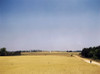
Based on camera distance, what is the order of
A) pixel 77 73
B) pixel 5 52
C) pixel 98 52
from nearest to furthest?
pixel 77 73
pixel 98 52
pixel 5 52

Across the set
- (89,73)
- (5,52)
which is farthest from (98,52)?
(5,52)

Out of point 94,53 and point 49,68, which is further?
point 94,53

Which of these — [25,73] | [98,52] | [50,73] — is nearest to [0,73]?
[25,73]

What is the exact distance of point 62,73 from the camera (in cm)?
2594

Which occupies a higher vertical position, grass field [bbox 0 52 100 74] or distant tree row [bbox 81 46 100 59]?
distant tree row [bbox 81 46 100 59]

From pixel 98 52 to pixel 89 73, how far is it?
45113 millimetres

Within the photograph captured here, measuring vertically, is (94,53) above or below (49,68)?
above

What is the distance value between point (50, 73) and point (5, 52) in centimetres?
10533

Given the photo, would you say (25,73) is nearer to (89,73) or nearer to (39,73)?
(39,73)

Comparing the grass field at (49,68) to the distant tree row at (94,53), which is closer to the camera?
the grass field at (49,68)

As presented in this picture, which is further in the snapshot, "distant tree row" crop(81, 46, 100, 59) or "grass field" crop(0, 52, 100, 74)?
"distant tree row" crop(81, 46, 100, 59)

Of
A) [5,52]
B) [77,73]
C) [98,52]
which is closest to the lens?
[77,73]

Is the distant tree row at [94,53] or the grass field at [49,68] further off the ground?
the distant tree row at [94,53]

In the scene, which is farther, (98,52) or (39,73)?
(98,52)
